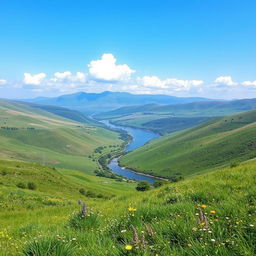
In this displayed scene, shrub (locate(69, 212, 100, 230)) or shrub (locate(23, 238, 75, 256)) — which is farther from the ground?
shrub (locate(23, 238, 75, 256))

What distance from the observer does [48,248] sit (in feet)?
14.6

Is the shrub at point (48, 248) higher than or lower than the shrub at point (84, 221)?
higher

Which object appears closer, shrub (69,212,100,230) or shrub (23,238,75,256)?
shrub (23,238,75,256)

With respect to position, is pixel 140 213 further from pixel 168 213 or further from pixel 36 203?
pixel 36 203

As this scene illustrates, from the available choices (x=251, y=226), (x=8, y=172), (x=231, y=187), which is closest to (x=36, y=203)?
(x=231, y=187)

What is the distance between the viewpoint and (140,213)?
6.65 metres

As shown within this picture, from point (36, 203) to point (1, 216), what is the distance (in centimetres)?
840

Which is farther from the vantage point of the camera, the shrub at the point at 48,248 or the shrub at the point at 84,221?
the shrub at the point at 84,221

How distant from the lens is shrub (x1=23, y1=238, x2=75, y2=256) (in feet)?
14.4

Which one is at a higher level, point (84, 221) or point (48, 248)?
point (48, 248)

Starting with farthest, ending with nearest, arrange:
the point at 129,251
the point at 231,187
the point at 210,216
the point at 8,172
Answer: the point at 8,172
the point at 231,187
the point at 210,216
the point at 129,251

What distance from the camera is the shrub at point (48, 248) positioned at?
4398mm

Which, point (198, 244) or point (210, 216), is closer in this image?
point (198, 244)

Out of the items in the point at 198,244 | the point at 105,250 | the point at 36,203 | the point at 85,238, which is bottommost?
the point at 36,203
